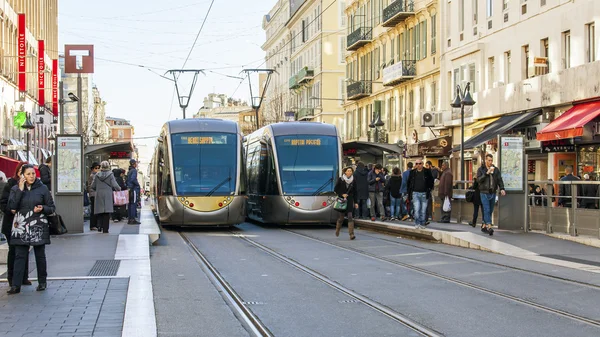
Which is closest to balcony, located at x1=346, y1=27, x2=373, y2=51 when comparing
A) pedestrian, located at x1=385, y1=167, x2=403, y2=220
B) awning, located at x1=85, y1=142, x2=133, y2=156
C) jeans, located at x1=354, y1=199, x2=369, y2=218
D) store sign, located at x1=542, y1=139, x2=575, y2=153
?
store sign, located at x1=542, y1=139, x2=575, y2=153

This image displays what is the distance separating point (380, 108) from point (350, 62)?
32.1 feet

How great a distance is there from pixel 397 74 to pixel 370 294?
122 feet

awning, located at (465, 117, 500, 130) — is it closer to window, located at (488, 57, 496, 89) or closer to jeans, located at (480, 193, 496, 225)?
window, located at (488, 57, 496, 89)

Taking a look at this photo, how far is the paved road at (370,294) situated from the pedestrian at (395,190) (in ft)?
27.6

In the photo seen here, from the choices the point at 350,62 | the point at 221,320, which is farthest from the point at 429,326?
the point at 350,62

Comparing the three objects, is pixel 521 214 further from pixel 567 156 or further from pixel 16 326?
pixel 16 326

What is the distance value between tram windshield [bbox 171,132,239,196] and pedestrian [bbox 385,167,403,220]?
4545 mm

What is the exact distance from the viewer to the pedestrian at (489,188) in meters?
20.4

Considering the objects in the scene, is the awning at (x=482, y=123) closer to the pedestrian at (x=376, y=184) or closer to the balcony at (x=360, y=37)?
the pedestrian at (x=376, y=184)

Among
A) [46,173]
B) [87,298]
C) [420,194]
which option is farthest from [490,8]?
[87,298]

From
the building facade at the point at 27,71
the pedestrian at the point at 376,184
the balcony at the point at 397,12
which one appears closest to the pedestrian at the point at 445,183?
the pedestrian at the point at 376,184

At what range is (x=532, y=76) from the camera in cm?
3319

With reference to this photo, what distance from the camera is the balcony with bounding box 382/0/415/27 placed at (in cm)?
4716

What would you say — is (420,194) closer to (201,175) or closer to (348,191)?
(348,191)
